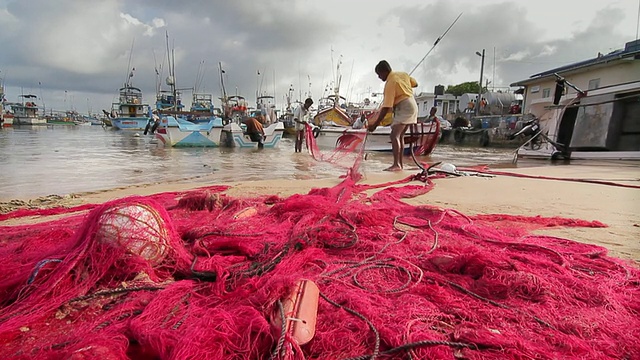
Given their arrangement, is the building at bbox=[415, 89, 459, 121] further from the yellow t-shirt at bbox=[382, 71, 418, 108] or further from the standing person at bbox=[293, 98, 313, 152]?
the yellow t-shirt at bbox=[382, 71, 418, 108]

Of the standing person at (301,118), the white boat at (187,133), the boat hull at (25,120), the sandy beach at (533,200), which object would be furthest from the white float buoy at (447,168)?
the boat hull at (25,120)

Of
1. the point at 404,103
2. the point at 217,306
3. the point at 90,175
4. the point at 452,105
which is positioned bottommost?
the point at 90,175

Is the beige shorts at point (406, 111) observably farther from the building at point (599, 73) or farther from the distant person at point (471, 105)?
the distant person at point (471, 105)

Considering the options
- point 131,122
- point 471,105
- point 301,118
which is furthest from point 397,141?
point 131,122

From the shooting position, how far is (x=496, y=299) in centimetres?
→ 167

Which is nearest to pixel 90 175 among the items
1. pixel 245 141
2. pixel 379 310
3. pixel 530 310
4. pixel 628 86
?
pixel 379 310

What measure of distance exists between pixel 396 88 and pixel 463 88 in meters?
59.0

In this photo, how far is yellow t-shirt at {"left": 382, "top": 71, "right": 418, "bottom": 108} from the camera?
6.72 meters

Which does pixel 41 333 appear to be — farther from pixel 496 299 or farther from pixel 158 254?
pixel 496 299

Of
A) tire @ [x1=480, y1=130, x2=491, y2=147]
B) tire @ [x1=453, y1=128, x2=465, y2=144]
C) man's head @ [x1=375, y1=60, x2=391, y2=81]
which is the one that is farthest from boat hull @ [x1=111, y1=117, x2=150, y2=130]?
man's head @ [x1=375, y1=60, x2=391, y2=81]

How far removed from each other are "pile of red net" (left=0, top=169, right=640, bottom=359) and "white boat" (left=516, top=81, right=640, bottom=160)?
403 inches

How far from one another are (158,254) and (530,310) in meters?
2.08

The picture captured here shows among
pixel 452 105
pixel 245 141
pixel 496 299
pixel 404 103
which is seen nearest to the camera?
pixel 496 299

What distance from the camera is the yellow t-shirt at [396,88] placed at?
6.72m
